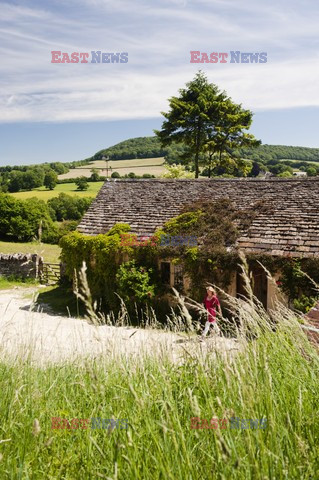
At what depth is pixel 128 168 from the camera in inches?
3012

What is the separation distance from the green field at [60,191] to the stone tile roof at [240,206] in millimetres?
43001

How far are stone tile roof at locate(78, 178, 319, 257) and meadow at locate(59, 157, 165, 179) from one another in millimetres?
47353

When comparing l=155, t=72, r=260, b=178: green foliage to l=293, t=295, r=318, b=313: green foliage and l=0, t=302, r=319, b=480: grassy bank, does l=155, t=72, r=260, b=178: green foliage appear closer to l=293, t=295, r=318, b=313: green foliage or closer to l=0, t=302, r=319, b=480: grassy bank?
l=293, t=295, r=318, b=313: green foliage

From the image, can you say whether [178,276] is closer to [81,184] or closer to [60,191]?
Result: [60,191]

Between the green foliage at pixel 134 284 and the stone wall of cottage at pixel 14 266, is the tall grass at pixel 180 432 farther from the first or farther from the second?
the stone wall of cottage at pixel 14 266

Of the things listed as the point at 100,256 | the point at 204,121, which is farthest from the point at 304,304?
the point at 204,121

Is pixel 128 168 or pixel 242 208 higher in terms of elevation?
pixel 128 168

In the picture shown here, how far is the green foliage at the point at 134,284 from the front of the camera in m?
15.6

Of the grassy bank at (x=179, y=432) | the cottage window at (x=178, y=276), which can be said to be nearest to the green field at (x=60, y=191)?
the cottage window at (x=178, y=276)

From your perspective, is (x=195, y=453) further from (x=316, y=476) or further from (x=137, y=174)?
(x=137, y=174)

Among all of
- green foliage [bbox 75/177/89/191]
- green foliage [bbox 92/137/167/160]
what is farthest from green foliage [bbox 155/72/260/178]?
green foliage [bbox 92/137/167/160]

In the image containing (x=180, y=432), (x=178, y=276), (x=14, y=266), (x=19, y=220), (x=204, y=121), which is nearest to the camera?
(x=180, y=432)

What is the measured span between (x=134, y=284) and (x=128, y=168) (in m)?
62.8

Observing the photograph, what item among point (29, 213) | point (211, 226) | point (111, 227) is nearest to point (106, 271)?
point (111, 227)
